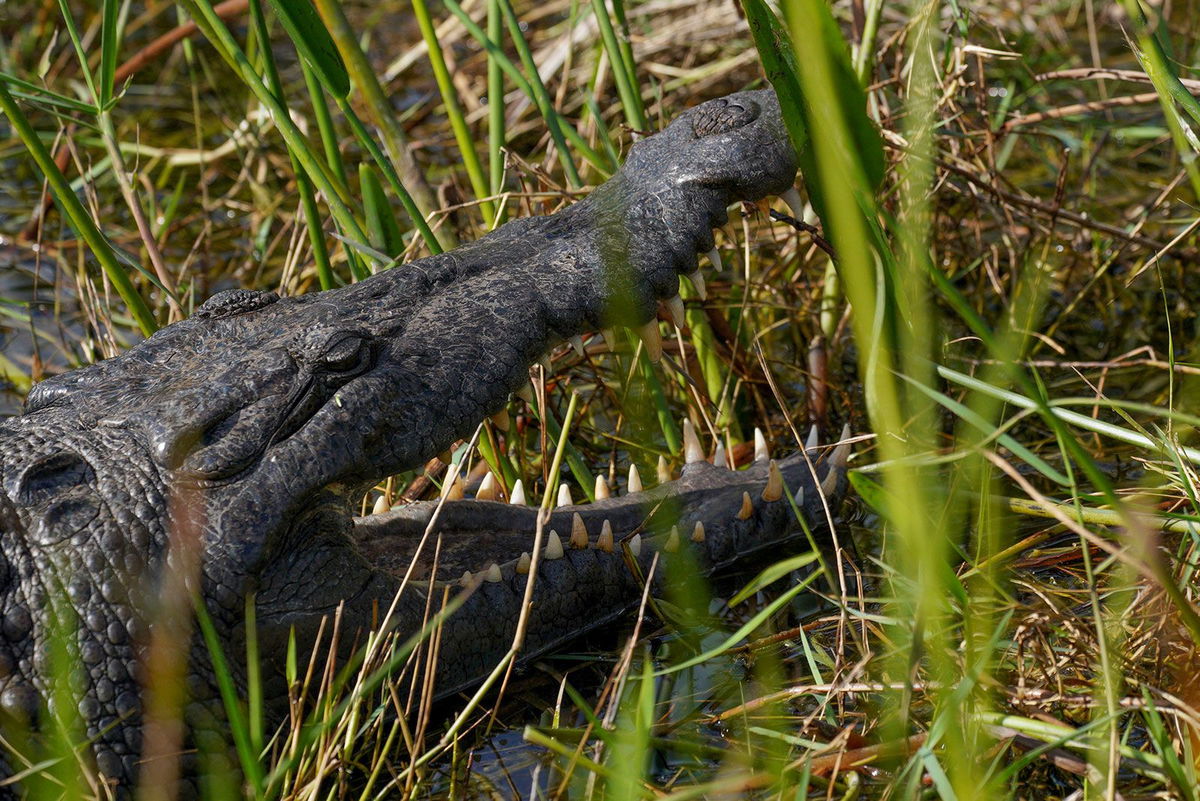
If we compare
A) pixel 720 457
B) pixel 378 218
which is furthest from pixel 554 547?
pixel 378 218

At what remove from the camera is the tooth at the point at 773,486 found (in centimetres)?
302

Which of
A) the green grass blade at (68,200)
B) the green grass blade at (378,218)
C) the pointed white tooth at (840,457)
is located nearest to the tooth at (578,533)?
the pointed white tooth at (840,457)

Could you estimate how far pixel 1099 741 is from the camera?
6.24 feet

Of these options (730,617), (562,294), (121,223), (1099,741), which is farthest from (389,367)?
(121,223)

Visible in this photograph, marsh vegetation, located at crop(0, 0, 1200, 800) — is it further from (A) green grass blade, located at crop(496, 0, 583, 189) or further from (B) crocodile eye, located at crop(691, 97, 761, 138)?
(B) crocodile eye, located at crop(691, 97, 761, 138)

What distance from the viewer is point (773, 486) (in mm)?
3045

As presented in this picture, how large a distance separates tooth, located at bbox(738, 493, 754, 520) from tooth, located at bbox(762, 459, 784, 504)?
1.7 inches

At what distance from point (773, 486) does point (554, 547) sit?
58 centimetres

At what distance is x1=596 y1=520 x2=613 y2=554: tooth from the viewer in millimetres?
2834

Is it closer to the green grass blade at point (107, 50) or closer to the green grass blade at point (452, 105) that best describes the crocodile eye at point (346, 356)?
the green grass blade at point (452, 105)

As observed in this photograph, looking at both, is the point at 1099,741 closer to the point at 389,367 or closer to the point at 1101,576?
the point at 1101,576

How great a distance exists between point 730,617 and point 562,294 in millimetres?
836

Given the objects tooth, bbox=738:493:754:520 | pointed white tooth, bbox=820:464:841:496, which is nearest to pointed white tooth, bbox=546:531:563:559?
tooth, bbox=738:493:754:520

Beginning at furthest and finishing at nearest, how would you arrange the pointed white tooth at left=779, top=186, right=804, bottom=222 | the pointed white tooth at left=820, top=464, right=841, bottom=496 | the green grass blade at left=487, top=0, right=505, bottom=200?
the green grass blade at left=487, top=0, right=505, bottom=200, the pointed white tooth at left=820, top=464, right=841, bottom=496, the pointed white tooth at left=779, top=186, right=804, bottom=222
